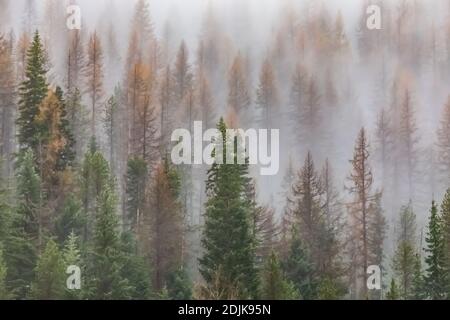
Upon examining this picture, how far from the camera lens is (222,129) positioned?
25.9 ft

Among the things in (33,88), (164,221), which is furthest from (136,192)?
(33,88)

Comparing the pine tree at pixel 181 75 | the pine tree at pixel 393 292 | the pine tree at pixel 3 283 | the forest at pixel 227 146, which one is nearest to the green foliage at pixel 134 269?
the forest at pixel 227 146

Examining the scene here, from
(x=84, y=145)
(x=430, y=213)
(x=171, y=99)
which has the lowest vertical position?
(x=430, y=213)

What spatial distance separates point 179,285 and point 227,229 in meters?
0.78

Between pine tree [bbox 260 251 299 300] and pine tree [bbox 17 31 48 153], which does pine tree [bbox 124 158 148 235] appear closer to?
pine tree [bbox 17 31 48 153]

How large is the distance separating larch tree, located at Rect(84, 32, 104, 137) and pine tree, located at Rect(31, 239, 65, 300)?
1400mm

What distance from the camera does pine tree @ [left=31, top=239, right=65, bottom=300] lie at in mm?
7605

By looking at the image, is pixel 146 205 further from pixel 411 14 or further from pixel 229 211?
pixel 411 14

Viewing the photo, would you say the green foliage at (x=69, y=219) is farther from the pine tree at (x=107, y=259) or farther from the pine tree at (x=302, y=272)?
the pine tree at (x=302, y=272)

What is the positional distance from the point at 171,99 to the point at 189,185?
0.97m

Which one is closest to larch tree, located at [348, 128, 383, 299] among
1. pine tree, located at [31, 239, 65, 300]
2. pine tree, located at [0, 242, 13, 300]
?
pine tree, located at [31, 239, 65, 300]

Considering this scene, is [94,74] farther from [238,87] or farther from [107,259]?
[107,259]

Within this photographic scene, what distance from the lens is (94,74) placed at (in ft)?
26.1
